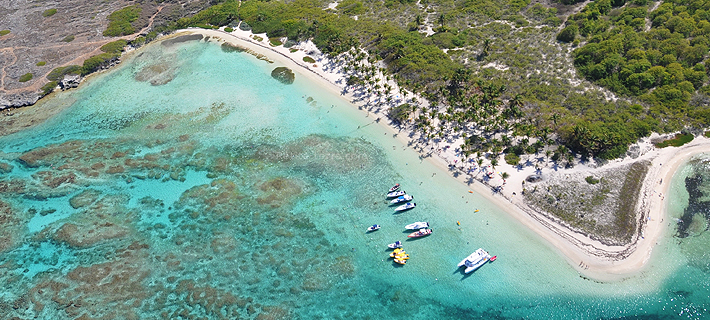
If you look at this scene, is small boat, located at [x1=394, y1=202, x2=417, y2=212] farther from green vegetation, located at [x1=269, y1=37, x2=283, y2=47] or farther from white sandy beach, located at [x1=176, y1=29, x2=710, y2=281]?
green vegetation, located at [x1=269, y1=37, x2=283, y2=47]

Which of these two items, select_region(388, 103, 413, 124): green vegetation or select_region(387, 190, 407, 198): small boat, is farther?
select_region(388, 103, 413, 124): green vegetation

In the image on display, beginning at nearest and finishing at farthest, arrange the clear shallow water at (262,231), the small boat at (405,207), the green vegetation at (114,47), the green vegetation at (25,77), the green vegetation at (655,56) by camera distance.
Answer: the clear shallow water at (262,231) < the small boat at (405,207) < the green vegetation at (655,56) < the green vegetation at (25,77) < the green vegetation at (114,47)

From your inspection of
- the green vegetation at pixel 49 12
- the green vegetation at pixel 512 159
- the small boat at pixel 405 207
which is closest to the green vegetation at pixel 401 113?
the green vegetation at pixel 512 159

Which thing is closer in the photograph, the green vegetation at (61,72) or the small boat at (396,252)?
the small boat at (396,252)

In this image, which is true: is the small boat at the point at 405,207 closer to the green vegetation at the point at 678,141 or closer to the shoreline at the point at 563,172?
the shoreline at the point at 563,172

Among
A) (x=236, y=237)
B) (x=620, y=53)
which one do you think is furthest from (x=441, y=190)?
(x=620, y=53)

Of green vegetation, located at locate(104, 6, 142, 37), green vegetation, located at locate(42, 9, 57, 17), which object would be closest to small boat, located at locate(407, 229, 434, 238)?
green vegetation, located at locate(104, 6, 142, 37)
